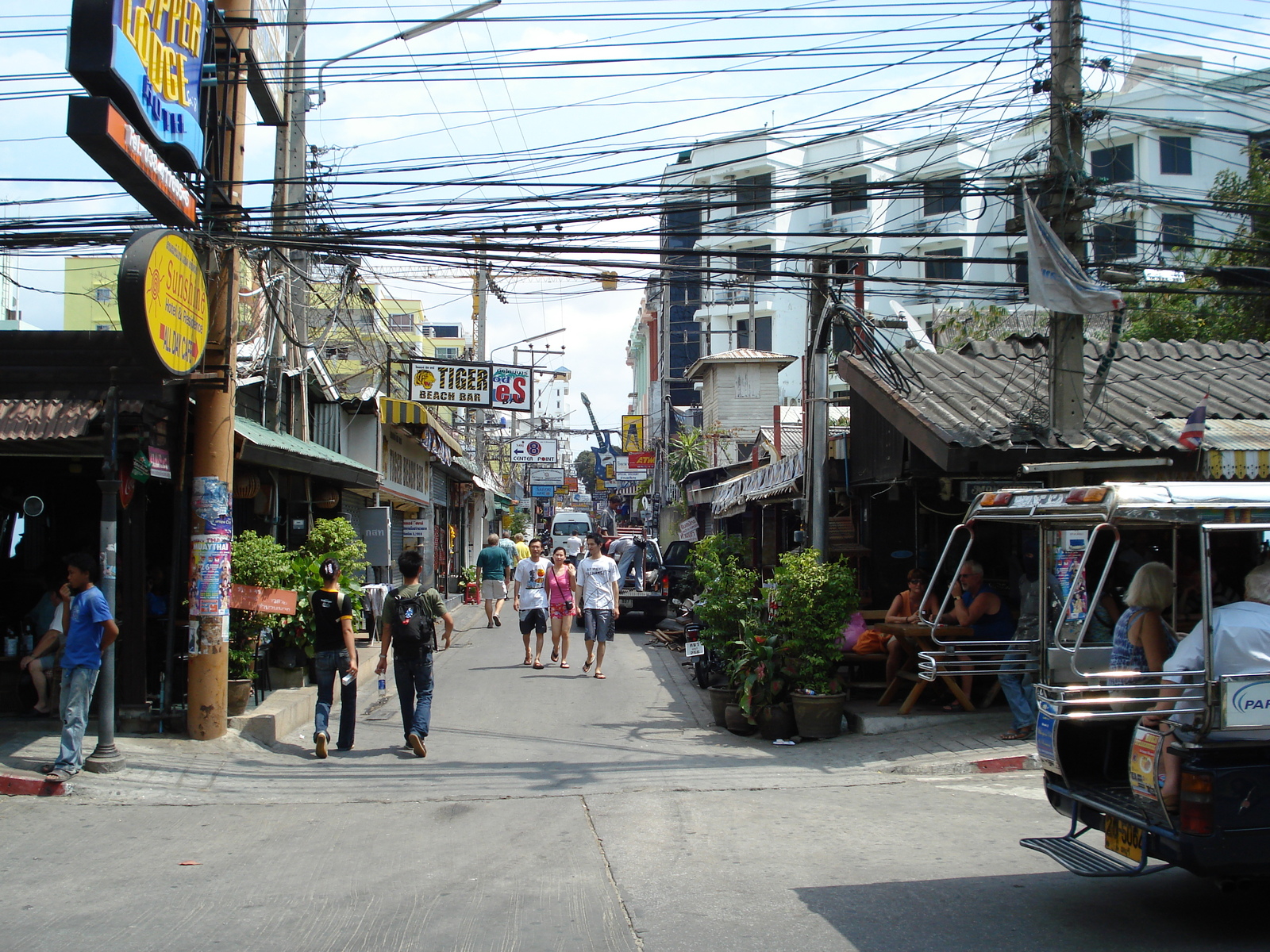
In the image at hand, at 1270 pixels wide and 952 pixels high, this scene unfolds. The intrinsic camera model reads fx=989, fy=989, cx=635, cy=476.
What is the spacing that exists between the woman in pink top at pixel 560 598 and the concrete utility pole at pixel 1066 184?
24.5 ft

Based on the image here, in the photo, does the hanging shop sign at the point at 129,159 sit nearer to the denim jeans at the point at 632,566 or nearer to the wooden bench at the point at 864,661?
the wooden bench at the point at 864,661

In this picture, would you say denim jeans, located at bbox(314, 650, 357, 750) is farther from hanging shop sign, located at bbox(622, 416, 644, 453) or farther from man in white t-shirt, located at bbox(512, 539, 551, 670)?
hanging shop sign, located at bbox(622, 416, 644, 453)

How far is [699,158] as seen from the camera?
1976 inches

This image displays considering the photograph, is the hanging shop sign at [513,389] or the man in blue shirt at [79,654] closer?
the man in blue shirt at [79,654]

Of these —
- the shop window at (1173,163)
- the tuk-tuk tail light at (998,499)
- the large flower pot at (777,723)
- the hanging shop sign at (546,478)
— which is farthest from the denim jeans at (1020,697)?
the hanging shop sign at (546,478)

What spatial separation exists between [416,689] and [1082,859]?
244 inches

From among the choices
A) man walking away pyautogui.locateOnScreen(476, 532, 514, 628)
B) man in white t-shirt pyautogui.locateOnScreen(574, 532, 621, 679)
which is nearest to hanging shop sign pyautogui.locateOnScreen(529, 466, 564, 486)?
man walking away pyautogui.locateOnScreen(476, 532, 514, 628)

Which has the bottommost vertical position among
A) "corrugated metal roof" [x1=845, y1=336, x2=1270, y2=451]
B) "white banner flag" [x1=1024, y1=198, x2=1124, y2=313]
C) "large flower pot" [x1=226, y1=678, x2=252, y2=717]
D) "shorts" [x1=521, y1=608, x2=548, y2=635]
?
"large flower pot" [x1=226, y1=678, x2=252, y2=717]

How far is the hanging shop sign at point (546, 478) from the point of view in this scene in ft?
182

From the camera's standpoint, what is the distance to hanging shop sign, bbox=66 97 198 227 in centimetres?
709

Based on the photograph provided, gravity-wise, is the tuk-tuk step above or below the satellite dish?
below

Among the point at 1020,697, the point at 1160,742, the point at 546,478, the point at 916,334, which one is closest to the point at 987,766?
the point at 1020,697

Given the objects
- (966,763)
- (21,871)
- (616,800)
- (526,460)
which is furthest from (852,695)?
(526,460)

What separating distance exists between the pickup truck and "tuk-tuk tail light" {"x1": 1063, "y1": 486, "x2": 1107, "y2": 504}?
15.3 meters
